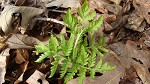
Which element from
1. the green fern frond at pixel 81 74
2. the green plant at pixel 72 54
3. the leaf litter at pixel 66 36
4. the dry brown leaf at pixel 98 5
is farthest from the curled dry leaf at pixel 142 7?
the green fern frond at pixel 81 74

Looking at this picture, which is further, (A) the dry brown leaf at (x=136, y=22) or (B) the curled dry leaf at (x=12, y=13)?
(A) the dry brown leaf at (x=136, y=22)

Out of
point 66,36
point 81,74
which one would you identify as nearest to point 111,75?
point 81,74

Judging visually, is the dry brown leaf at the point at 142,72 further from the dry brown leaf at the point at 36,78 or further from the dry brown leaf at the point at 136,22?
the dry brown leaf at the point at 36,78

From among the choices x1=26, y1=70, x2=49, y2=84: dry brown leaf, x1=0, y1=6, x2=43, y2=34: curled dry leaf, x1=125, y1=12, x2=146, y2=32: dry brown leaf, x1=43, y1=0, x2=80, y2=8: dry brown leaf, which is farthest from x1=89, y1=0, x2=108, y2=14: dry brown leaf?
x1=26, y1=70, x2=49, y2=84: dry brown leaf

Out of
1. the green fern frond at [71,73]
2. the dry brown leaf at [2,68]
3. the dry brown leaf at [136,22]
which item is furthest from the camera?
the dry brown leaf at [136,22]

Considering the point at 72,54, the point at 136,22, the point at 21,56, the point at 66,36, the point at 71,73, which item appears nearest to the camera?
the point at 71,73

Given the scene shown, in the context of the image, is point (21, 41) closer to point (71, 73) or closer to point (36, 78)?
point (36, 78)

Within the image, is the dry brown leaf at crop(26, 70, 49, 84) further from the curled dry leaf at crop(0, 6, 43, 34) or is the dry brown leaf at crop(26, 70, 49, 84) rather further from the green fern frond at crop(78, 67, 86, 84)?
the curled dry leaf at crop(0, 6, 43, 34)

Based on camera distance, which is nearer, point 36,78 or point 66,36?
point 36,78
